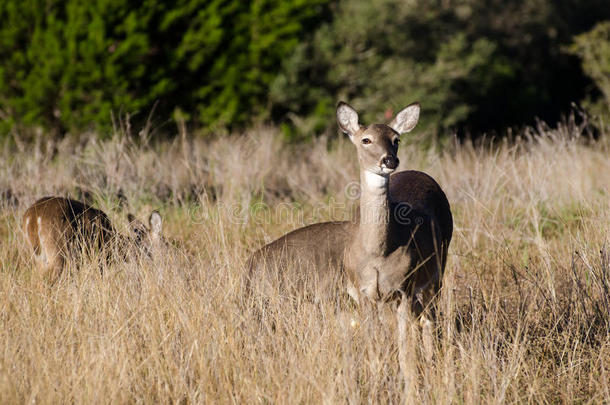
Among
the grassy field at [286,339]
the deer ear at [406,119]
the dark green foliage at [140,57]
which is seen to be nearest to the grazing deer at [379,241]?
the deer ear at [406,119]

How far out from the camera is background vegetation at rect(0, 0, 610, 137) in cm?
1160

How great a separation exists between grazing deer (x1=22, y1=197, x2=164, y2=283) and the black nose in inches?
67.8

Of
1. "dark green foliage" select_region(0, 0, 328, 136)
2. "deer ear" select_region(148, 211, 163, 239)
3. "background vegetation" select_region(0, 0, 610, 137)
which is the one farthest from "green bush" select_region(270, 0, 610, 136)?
"deer ear" select_region(148, 211, 163, 239)

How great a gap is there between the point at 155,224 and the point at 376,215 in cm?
214

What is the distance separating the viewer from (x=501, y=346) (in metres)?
3.63

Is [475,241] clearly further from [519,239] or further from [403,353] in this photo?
[403,353]

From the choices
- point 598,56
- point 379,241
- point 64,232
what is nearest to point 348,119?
point 379,241

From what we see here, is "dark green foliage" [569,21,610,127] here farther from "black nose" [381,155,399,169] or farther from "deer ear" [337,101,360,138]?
"black nose" [381,155,399,169]

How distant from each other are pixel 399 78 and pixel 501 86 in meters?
5.10

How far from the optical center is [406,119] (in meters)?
4.64

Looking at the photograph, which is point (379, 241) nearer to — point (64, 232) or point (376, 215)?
A: point (376, 215)

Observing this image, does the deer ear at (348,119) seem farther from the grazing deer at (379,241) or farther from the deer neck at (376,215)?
the deer neck at (376,215)

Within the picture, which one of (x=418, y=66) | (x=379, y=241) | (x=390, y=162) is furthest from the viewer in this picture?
(x=418, y=66)

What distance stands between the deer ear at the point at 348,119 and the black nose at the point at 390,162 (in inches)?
23.8
